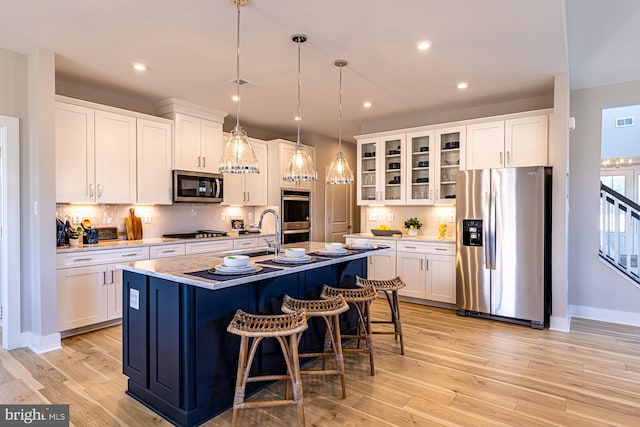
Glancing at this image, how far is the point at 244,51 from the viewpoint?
3.20 m

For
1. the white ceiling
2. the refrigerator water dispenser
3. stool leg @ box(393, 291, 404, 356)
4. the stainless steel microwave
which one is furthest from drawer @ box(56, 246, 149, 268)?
the refrigerator water dispenser

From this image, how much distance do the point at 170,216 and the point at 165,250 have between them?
84 cm

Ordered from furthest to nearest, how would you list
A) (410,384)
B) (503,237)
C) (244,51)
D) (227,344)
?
→ 1. (503,237)
2. (244,51)
3. (410,384)
4. (227,344)

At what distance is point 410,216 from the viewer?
5.58m

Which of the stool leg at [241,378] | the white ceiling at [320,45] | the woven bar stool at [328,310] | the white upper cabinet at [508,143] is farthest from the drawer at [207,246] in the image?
the white upper cabinet at [508,143]

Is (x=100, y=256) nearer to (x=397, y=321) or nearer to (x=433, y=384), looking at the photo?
(x=397, y=321)

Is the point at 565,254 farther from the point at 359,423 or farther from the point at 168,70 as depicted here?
the point at 168,70

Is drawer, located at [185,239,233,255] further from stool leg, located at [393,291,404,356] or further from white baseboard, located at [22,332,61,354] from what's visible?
stool leg, located at [393,291,404,356]

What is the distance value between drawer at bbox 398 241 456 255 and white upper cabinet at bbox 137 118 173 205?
10.5 feet

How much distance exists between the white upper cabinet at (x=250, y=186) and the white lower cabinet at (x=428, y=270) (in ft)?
7.83

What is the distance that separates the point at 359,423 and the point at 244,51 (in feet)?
9.98

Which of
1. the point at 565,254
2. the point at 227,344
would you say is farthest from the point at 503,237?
the point at 227,344

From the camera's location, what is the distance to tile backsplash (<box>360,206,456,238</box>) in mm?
5230

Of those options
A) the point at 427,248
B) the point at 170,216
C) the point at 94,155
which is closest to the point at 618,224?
the point at 427,248
